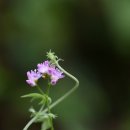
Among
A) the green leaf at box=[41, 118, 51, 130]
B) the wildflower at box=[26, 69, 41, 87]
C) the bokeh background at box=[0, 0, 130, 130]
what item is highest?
the bokeh background at box=[0, 0, 130, 130]

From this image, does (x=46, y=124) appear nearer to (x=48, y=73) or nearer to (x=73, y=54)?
(x=48, y=73)

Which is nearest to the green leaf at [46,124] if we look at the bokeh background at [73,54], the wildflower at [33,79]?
the wildflower at [33,79]

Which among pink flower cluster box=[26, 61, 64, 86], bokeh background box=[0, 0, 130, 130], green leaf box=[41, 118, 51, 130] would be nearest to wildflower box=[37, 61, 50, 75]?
pink flower cluster box=[26, 61, 64, 86]

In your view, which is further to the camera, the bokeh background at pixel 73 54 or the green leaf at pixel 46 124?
the bokeh background at pixel 73 54

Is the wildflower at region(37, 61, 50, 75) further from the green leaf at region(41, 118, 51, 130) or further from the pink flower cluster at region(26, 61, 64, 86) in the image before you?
the green leaf at region(41, 118, 51, 130)

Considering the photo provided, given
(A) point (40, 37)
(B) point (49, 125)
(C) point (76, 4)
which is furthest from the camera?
(C) point (76, 4)

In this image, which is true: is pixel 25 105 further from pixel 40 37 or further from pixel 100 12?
pixel 100 12

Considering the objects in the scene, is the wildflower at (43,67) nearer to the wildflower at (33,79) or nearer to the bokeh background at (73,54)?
the wildflower at (33,79)

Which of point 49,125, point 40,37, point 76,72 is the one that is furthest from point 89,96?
point 49,125
